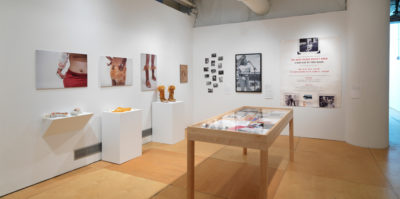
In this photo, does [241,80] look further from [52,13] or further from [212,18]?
[52,13]

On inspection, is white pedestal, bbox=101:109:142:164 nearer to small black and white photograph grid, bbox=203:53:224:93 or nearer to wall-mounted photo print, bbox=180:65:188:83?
wall-mounted photo print, bbox=180:65:188:83

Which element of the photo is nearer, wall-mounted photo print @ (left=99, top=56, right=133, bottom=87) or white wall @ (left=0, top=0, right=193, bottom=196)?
white wall @ (left=0, top=0, right=193, bottom=196)

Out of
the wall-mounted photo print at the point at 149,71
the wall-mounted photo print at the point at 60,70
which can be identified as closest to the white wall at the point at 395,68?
the wall-mounted photo print at the point at 149,71

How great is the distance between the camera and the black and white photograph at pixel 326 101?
5.82m

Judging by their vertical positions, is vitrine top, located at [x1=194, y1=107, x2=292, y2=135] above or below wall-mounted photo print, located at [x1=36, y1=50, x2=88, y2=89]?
below

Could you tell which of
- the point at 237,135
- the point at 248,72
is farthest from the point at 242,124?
the point at 248,72

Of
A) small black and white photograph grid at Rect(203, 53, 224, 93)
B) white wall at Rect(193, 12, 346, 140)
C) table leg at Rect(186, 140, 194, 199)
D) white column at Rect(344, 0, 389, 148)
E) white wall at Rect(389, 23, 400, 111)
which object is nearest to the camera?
table leg at Rect(186, 140, 194, 199)

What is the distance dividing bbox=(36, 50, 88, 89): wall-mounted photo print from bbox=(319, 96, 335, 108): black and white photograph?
5.10 metres

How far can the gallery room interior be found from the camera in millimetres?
3258

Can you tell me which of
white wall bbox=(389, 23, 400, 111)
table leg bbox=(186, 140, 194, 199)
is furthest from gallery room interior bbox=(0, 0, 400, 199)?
white wall bbox=(389, 23, 400, 111)

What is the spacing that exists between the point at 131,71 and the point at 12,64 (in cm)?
220

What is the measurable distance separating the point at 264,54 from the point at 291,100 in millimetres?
1366

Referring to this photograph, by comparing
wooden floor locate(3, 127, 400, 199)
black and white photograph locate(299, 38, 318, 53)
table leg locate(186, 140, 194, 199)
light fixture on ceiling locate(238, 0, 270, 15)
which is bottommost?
wooden floor locate(3, 127, 400, 199)

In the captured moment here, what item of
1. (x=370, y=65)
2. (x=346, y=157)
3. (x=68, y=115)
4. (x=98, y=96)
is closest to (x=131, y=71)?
(x=98, y=96)
